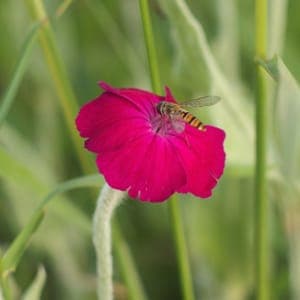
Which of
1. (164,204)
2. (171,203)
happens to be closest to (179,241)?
(171,203)

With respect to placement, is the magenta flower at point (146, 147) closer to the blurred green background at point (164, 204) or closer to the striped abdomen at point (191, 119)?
the striped abdomen at point (191, 119)

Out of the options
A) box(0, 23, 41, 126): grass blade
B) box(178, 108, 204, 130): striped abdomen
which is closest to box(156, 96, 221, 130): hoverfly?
box(178, 108, 204, 130): striped abdomen

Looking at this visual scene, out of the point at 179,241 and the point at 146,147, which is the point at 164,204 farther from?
the point at 146,147

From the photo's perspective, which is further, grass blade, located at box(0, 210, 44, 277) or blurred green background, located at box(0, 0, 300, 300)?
blurred green background, located at box(0, 0, 300, 300)

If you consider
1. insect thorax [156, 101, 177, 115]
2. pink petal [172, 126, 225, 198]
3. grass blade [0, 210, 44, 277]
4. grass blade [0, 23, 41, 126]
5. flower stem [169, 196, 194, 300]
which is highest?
grass blade [0, 23, 41, 126]

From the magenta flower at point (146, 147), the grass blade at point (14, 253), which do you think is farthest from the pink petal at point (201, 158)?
the grass blade at point (14, 253)

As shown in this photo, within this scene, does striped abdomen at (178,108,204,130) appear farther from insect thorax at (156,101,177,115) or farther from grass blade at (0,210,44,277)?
grass blade at (0,210,44,277)

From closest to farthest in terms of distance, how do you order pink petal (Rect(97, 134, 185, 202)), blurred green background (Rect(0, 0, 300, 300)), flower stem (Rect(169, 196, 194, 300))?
1. pink petal (Rect(97, 134, 185, 202))
2. flower stem (Rect(169, 196, 194, 300))
3. blurred green background (Rect(0, 0, 300, 300))

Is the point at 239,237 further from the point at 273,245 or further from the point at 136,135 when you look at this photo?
the point at 136,135
